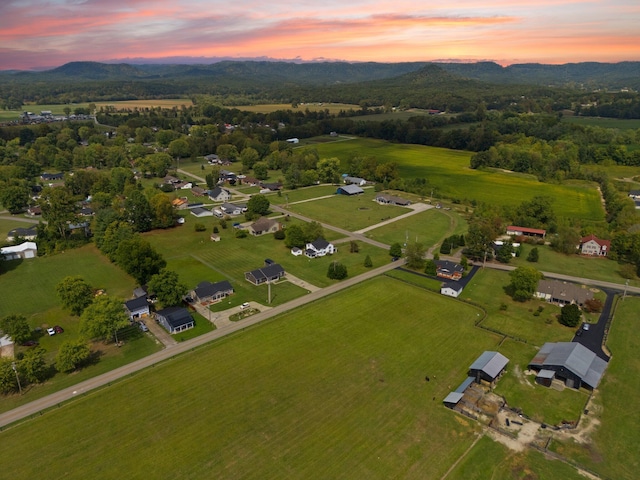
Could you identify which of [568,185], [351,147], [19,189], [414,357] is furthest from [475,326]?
[351,147]

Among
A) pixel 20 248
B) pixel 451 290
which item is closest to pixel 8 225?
pixel 20 248

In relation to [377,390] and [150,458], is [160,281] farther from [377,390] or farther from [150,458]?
[377,390]

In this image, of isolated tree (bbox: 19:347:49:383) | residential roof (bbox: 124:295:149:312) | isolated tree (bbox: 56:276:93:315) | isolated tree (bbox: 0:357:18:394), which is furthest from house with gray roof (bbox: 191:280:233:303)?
isolated tree (bbox: 0:357:18:394)

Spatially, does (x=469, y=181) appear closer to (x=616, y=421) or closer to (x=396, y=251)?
(x=396, y=251)

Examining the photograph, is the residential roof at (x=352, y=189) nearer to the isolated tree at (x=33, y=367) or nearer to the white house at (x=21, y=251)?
the white house at (x=21, y=251)

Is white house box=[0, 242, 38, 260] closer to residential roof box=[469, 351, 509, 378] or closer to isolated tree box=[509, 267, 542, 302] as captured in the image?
residential roof box=[469, 351, 509, 378]

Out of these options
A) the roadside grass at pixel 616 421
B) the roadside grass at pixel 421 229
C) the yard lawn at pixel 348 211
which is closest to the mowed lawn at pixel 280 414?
the roadside grass at pixel 616 421
